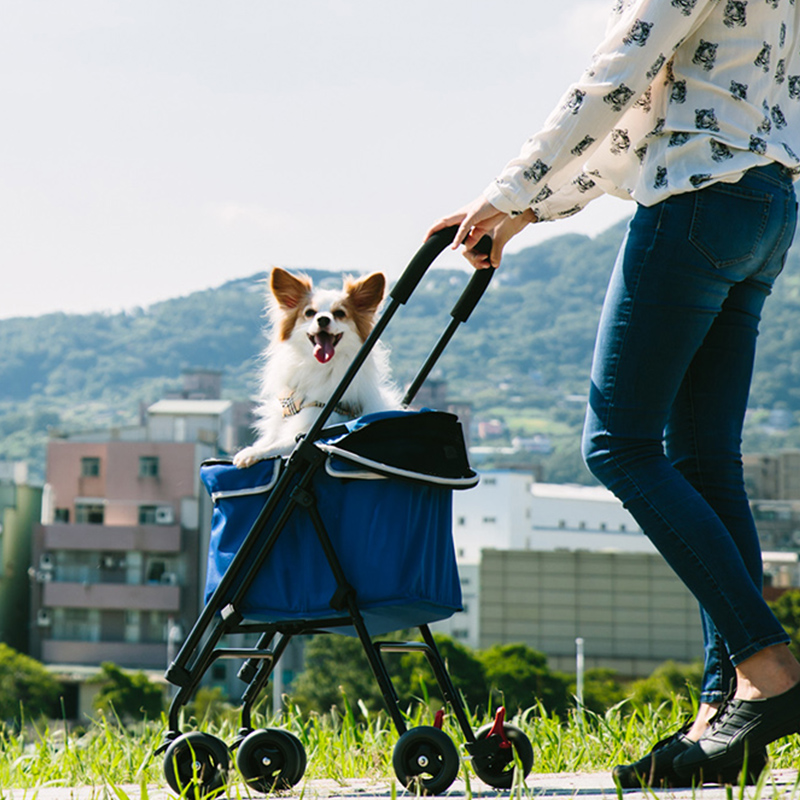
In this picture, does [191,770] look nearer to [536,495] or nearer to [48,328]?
[536,495]

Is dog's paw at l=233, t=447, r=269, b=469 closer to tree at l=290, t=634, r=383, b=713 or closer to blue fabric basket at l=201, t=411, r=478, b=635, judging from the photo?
blue fabric basket at l=201, t=411, r=478, b=635

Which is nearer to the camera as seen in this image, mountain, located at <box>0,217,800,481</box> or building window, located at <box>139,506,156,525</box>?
building window, located at <box>139,506,156,525</box>

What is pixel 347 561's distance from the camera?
2.01 metres

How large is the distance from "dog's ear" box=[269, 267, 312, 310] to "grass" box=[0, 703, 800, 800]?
3.54 ft

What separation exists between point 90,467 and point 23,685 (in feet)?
55.2


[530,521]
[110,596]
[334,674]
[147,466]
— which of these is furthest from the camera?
[530,521]

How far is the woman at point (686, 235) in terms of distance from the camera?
172 centimetres

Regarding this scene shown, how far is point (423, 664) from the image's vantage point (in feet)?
88.5

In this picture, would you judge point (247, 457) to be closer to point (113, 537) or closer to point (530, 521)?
point (113, 537)

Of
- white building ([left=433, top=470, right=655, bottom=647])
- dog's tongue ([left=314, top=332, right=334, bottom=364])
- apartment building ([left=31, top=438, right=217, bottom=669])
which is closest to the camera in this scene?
dog's tongue ([left=314, top=332, right=334, bottom=364])

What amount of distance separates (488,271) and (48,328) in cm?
16309

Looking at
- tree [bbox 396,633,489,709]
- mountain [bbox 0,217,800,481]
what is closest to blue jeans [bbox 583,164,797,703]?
tree [bbox 396,633,489,709]

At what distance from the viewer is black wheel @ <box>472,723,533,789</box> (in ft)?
6.69

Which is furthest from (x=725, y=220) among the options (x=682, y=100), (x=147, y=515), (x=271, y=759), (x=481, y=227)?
(x=147, y=515)
